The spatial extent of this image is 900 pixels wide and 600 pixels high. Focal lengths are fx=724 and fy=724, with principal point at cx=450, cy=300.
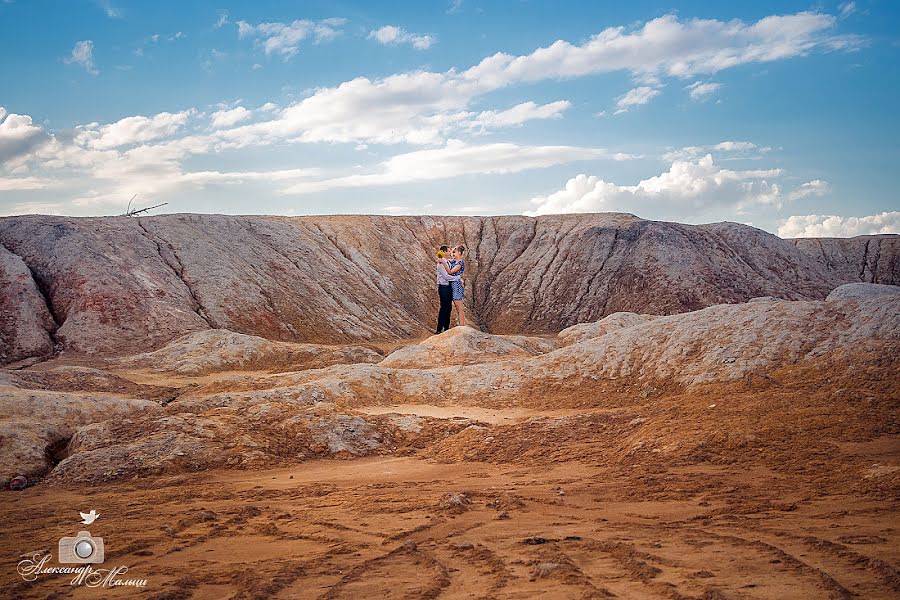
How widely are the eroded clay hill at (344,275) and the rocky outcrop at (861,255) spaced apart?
0.37 meters

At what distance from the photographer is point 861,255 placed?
63.8 meters

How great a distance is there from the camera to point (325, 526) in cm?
807

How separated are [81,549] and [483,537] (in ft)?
13.5

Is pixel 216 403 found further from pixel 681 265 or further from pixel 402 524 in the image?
pixel 681 265

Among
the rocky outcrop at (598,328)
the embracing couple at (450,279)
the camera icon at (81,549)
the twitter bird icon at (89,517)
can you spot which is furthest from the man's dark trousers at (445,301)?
the camera icon at (81,549)

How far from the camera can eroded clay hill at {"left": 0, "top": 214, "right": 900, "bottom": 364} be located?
3134 centimetres

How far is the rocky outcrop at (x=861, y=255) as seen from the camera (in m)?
61.5

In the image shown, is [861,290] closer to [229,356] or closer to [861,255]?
[229,356]

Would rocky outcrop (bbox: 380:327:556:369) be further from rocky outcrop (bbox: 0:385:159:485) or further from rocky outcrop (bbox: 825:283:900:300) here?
rocky outcrop (bbox: 825:283:900:300)

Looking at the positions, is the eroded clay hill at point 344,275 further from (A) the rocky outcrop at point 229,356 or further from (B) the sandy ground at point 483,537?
(B) the sandy ground at point 483,537

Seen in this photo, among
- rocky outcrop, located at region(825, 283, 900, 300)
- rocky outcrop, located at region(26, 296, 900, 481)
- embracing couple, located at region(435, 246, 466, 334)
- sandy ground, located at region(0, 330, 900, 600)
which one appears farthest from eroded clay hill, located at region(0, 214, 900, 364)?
sandy ground, located at region(0, 330, 900, 600)

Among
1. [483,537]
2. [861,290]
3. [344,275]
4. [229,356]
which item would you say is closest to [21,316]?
[229,356]

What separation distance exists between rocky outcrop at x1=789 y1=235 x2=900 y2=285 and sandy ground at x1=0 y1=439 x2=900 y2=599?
58.5m

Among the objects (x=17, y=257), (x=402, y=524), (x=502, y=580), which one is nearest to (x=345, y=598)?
(x=502, y=580)
